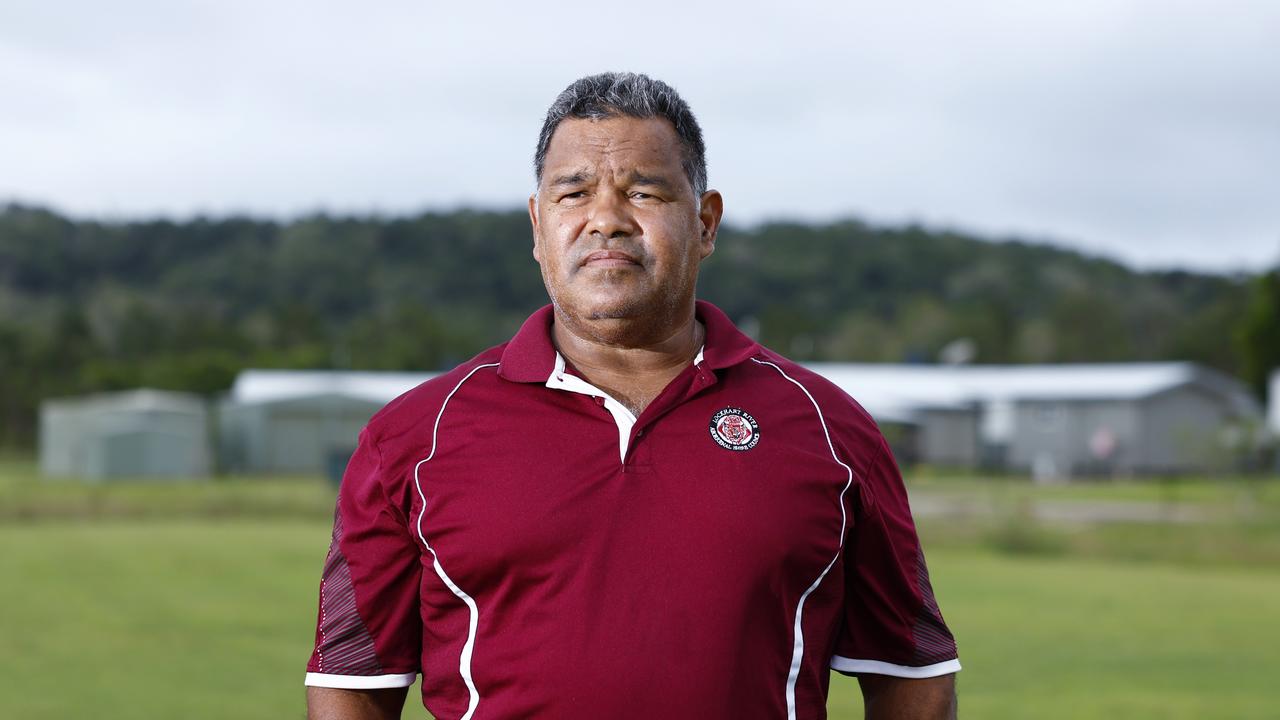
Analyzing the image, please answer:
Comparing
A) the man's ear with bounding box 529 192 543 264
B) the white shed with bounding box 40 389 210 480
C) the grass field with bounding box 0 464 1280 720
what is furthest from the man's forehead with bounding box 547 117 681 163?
the white shed with bounding box 40 389 210 480

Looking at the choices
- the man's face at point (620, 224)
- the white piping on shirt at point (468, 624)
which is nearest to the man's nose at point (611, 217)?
the man's face at point (620, 224)

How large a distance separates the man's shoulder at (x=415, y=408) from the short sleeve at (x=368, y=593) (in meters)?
0.03

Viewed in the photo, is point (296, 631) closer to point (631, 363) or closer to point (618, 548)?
point (631, 363)

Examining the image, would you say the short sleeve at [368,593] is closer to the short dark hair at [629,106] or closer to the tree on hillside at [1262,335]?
the short dark hair at [629,106]

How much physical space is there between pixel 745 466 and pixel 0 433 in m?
73.9

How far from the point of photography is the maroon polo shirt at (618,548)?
2.50 meters

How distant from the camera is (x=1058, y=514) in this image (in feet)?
117

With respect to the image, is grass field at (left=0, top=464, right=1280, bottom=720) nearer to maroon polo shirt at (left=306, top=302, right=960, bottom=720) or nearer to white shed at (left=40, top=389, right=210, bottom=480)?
maroon polo shirt at (left=306, top=302, right=960, bottom=720)

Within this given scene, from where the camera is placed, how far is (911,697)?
2.84m

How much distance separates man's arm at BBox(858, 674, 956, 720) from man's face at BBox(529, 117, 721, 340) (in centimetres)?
77

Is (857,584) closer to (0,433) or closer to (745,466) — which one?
(745,466)

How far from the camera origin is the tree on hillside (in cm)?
7044

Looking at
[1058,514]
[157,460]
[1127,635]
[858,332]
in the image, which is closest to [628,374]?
[1127,635]

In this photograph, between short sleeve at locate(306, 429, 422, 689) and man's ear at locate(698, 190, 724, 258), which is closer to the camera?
short sleeve at locate(306, 429, 422, 689)
